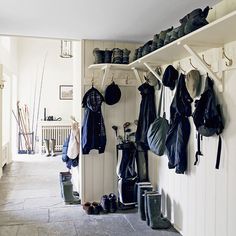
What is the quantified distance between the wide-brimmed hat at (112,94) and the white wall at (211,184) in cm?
85

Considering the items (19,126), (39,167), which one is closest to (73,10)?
(39,167)

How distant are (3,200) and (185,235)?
251 centimetres

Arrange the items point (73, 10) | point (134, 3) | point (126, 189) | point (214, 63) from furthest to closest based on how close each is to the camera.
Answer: point (126, 189)
point (73, 10)
point (134, 3)
point (214, 63)

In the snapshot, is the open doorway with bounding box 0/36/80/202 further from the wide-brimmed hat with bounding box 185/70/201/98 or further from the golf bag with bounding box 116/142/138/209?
the wide-brimmed hat with bounding box 185/70/201/98

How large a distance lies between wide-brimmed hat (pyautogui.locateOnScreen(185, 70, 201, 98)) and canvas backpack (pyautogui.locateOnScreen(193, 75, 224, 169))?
117mm

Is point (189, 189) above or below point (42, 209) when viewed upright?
above

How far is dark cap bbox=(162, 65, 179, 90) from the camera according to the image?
3.05 m

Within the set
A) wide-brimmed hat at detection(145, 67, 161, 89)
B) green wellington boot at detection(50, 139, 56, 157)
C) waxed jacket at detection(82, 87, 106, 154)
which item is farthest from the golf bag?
green wellington boot at detection(50, 139, 56, 157)

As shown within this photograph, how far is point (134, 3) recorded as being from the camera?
268cm

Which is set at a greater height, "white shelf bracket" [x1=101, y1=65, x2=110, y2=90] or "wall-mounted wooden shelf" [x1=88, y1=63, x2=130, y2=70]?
"wall-mounted wooden shelf" [x1=88, y1=63, x2=130, y2=70]

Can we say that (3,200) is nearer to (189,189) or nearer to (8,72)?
(189,189)

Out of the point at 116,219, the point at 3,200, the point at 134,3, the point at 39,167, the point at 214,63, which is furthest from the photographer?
the point at 39,167

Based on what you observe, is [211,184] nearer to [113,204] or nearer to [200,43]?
[200,43]

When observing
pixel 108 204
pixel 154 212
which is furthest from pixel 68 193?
pixel 154 212
